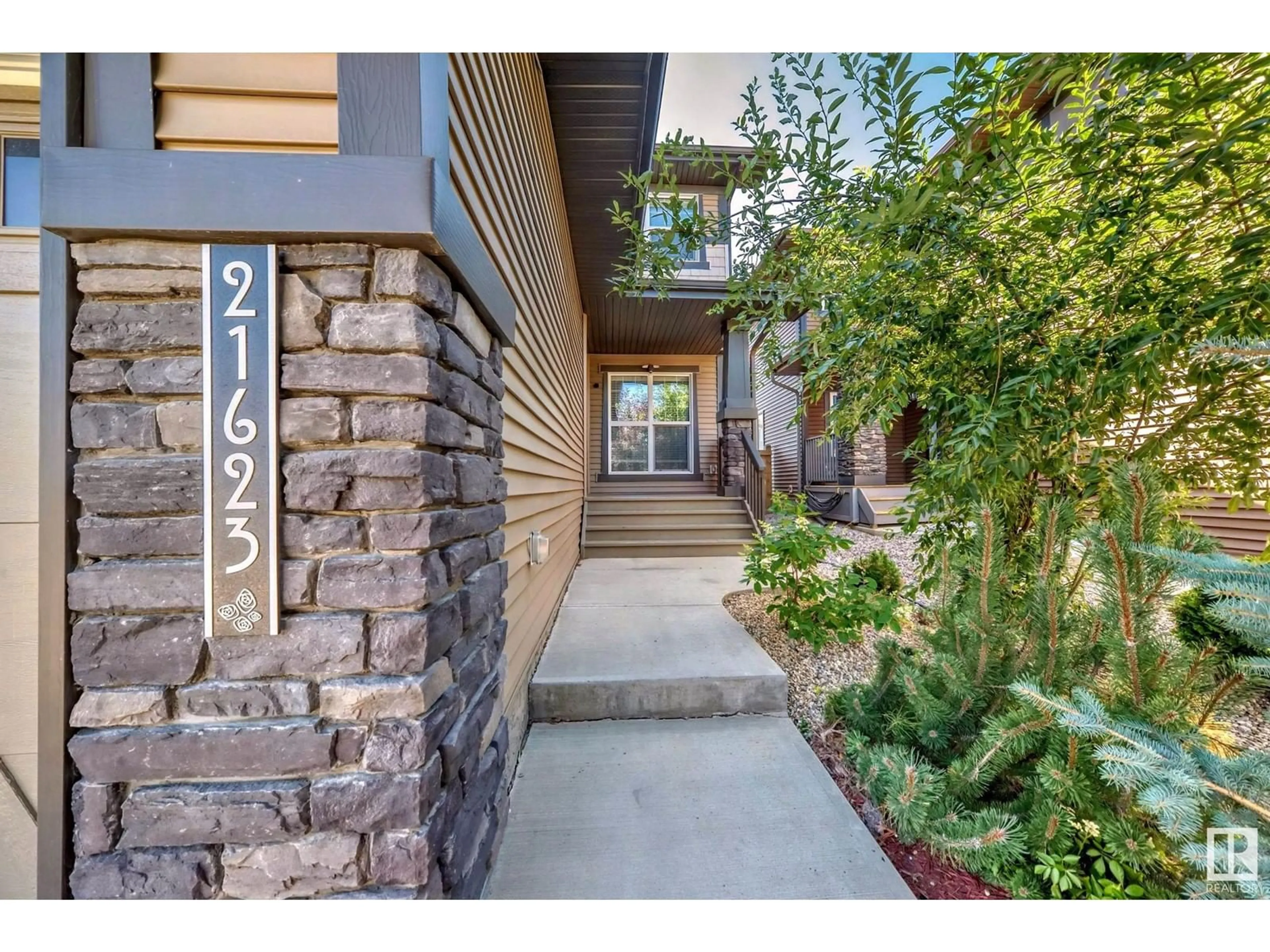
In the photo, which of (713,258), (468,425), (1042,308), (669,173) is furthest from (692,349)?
(468,425)

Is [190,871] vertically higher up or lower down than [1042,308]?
lower down

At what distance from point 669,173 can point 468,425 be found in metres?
1.56

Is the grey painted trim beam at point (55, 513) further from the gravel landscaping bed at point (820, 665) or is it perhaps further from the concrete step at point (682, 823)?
the gravel landscaping bed at point (820, 665)

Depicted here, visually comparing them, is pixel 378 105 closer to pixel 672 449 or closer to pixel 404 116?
pixel 404 116

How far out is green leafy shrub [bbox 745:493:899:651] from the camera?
8.18 feet

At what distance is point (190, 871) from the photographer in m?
0.85

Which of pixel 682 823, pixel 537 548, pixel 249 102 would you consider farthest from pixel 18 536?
pixel 682 823

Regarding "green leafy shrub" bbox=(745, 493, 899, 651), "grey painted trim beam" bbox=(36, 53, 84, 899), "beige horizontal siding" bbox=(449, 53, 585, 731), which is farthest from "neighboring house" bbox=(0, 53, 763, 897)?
"green leafy shrub" bbox=(745, 493, 899, 651)

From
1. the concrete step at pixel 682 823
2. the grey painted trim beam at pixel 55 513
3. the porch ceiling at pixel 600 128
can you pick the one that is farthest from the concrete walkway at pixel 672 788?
the porch ceiling at pixel 600 128

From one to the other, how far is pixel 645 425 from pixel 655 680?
18.5ft

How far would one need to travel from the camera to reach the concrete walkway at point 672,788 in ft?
4.16

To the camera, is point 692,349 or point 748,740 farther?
point 692,349

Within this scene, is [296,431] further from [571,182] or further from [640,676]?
[571,182]

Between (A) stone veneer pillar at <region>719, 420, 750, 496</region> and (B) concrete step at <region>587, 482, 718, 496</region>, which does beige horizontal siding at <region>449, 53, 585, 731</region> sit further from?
(A) stone veneer pillar at <region>719, 420, 750, 496</region>
